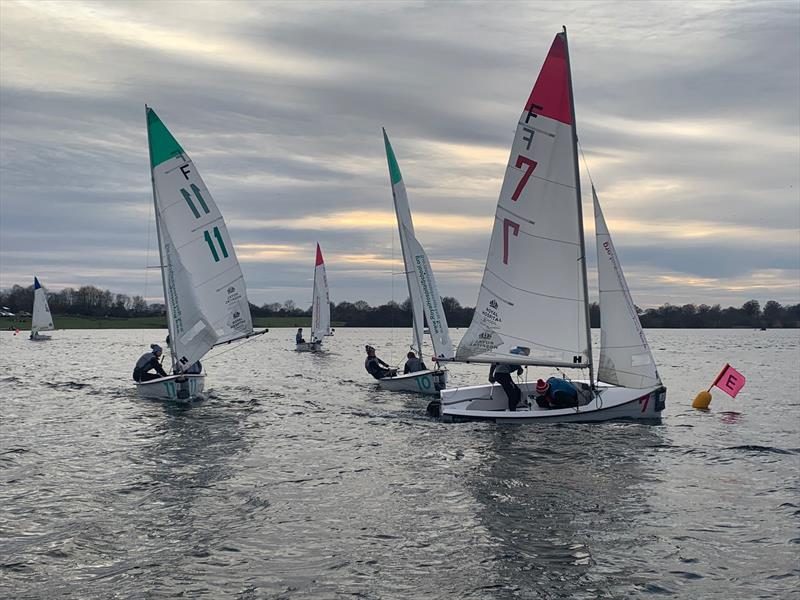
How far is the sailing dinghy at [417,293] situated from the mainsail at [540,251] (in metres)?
8.64

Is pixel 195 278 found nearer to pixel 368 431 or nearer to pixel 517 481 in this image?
pixel 368 431

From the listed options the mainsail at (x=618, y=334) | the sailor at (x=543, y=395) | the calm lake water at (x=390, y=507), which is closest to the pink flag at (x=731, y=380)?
the calm lake water at (x=390, y=507)

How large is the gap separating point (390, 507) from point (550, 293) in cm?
863

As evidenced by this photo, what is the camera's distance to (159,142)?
26.8 m

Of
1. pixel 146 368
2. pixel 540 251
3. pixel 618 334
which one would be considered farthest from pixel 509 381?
pixel 146 368

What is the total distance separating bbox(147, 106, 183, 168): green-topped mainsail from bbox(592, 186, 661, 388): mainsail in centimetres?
1452

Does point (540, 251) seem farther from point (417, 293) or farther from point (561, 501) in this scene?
point (417, 293)

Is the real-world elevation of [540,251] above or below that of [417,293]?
above

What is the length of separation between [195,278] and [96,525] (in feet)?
54.4

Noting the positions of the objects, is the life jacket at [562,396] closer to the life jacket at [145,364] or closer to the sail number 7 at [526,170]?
the sail number 7 at [526,170]

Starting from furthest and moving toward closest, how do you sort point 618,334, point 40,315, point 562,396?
point 40,315
point 618,334
point 562,396

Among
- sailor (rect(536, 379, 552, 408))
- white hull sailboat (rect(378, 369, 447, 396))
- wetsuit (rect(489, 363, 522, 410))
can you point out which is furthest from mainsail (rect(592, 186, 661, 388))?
white hull sailboat (rect(378, 369, 447, 396))

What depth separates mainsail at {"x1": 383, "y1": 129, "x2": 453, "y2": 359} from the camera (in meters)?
29.1

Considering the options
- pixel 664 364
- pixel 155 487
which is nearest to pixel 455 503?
pixel 155 487
